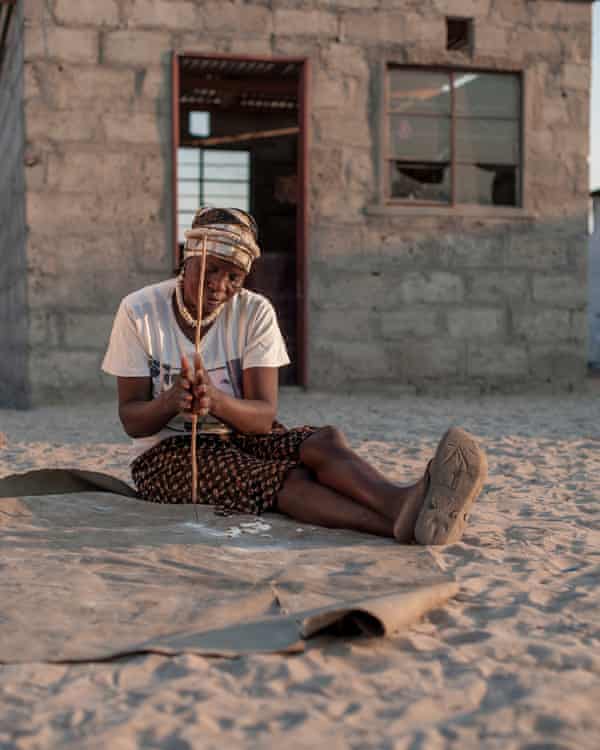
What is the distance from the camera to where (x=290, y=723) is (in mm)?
1592

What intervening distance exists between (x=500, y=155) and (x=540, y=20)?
120 centimetres

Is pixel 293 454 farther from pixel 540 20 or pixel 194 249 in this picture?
pixel 540 20

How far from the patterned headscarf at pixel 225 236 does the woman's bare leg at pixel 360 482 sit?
63 cm

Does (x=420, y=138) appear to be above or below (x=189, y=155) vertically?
below

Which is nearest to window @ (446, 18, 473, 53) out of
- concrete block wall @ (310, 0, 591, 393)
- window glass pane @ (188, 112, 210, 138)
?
concrete block wall @ (310, 0, 591, 393)

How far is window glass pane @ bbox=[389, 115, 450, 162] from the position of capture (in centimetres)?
813

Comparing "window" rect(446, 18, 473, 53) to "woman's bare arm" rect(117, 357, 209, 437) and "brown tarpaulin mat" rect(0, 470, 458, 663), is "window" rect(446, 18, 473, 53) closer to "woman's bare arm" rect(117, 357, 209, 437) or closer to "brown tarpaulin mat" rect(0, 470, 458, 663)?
"woman's bare arm" rect(117, 357, 209, 437)

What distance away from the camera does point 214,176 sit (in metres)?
12.9

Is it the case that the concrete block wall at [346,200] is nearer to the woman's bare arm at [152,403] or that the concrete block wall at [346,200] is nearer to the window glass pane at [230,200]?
the woman's bare arm at [152,403]

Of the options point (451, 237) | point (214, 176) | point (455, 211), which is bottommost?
point (451, 237)

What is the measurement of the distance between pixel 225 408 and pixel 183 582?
73 centimetres

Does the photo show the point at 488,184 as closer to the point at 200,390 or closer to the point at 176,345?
the point at 176,345

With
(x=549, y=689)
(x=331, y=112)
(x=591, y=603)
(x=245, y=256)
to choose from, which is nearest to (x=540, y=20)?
(x=331, y=112)

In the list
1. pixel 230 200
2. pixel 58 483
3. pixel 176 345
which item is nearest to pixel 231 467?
pixel 176 345
